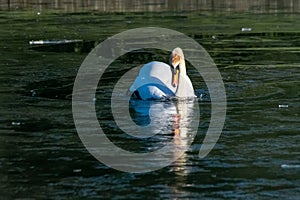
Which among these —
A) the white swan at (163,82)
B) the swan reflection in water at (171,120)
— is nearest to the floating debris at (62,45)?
the white swan at (163,82)

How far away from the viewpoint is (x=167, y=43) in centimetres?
2509

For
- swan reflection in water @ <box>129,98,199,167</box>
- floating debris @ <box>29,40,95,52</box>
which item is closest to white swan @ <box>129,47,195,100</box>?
swan reflection in water @ <box>129,98,199,167</box>

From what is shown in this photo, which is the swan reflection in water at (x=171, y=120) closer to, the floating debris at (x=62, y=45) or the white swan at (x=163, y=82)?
the white swan at (x=163, y=82)

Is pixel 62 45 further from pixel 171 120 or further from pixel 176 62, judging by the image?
pixel 171 120

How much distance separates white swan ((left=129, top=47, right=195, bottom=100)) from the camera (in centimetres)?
1525

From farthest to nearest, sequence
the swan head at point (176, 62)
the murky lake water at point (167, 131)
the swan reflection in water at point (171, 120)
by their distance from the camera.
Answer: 1. the swan head at point (176, 62)
2. the swan reflection in water at point (171, 120)
3. the murky lake water at point (167, 131)

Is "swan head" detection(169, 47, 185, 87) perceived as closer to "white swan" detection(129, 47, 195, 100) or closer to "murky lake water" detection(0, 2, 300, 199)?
"white swan" detection(129, 47, 195, 100)

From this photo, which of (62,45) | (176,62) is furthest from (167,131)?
(62,45)

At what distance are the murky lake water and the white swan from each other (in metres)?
0.64

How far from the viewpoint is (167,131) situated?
1243 centimetres

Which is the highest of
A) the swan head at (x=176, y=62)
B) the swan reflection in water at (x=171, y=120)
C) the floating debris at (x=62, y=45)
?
the swan head at (x=176, y=62)

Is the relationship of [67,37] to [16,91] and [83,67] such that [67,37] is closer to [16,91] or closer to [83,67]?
[83,67]

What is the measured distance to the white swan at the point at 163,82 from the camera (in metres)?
15.2

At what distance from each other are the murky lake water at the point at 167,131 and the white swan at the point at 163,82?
2.10 feet
